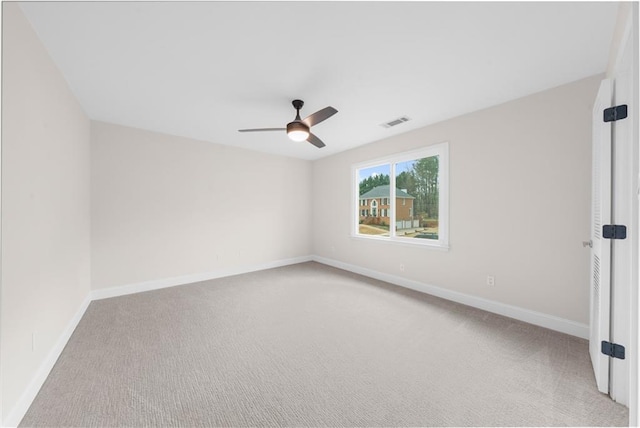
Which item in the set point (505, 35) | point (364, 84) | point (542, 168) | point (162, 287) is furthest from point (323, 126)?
point (162, 287)

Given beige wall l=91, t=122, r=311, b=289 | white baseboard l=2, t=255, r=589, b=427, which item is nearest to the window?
white baseboard l=2, t=255, r=589, b=427

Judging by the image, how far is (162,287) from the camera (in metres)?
4.07

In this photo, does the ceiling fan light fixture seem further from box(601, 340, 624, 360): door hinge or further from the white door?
box(601, 340, 624, 360): door hinge

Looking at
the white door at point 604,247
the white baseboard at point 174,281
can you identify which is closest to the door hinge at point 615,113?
the white door at point 604,247

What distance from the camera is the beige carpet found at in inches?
60.5

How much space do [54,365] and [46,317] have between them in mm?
405

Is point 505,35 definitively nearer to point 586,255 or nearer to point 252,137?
point 586,255

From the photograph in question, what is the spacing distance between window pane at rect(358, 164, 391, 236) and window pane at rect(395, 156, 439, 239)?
27cm

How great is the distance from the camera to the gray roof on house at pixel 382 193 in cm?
428

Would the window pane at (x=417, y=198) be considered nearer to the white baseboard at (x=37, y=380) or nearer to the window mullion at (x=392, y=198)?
the window mullion at (x=392, y=198)

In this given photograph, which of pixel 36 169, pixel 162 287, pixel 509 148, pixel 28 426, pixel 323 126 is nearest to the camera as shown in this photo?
pixel 28 426

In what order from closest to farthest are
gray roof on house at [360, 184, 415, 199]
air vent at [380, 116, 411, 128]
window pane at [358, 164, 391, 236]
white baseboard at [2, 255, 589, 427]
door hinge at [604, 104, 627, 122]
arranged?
door hinge at [604, 104, 627, 122] → white baseboard at [2, 255, 589, 427] → air vent at [380, 116, 411, 128] → gray roof on house at [360, 184, 415, 199] → window pane at [358, 164, 391, 236]

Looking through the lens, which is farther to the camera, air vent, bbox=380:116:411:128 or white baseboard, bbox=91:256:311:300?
white baseboard, bbox=91:256:311:300

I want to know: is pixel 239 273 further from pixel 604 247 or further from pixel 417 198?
pixel 604 247
